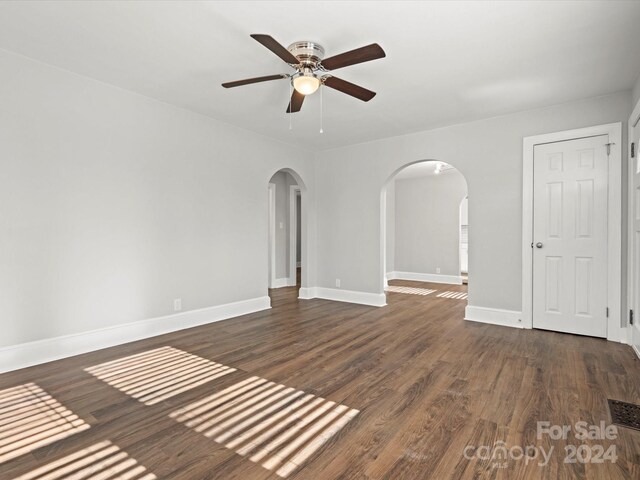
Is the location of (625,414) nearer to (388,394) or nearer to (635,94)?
(388,394)

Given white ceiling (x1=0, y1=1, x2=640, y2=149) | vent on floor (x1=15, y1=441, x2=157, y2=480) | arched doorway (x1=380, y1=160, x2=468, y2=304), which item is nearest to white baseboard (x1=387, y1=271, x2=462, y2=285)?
arched doorway (x1=380, y1=160, x2=468, y2=304)

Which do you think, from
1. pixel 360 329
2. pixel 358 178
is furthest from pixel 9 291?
pixel 358 178

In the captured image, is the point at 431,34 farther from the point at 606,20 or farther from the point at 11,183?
the point at 11,183

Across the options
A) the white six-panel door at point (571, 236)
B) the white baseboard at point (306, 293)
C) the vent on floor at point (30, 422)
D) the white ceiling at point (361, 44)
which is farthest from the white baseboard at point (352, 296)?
the vent on floor at point (30, 422)

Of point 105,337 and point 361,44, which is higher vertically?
point 361,44

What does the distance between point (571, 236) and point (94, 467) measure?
15.1ft

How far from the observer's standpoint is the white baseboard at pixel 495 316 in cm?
415

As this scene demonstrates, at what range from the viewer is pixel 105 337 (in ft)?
11.0

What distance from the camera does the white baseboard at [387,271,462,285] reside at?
7.80 m

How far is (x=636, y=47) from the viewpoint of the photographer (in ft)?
8.86

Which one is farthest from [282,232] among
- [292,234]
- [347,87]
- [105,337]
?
[347,87]

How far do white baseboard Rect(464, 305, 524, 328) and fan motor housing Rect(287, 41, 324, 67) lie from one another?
11.6 feet

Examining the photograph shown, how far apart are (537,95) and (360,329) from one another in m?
3.21

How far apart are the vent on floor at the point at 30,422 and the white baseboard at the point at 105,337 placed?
467 millimetres
